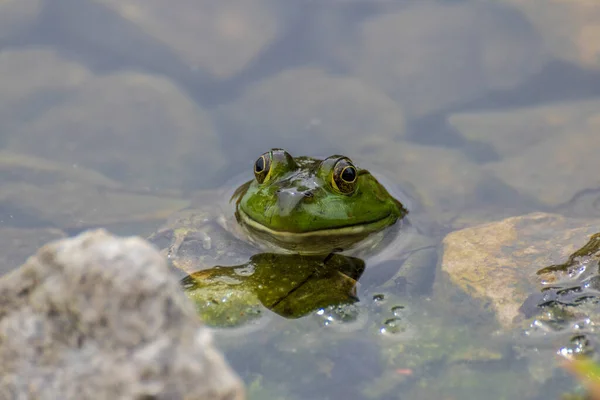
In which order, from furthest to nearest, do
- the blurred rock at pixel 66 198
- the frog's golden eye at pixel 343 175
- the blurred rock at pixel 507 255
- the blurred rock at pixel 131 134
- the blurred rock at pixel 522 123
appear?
the blurred rock at pixel 522 123, the blurred rock at pixel 131 134, the blurred rock at pixel 66 198, the frog's golden eye at pixel 343 175, the blurred rock at pixel 507 255

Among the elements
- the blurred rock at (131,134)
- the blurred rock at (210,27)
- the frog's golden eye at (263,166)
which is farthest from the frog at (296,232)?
the blurred rock at (210,27)

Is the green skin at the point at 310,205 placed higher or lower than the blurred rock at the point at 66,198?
higher

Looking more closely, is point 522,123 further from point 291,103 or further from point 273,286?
point 273,286

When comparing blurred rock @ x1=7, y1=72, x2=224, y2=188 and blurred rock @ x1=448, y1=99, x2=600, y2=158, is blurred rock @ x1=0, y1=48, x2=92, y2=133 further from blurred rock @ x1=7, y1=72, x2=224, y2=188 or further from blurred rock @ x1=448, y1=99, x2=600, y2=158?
blurred rock @ x1=448, y1=99, x2=600, y2=158

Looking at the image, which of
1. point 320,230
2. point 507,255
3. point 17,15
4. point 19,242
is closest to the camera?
point 507,255

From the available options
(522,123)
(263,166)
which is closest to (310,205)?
(263,166)

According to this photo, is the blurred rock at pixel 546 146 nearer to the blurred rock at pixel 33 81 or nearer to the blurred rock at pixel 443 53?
the blurred rock at pixel 443 53
